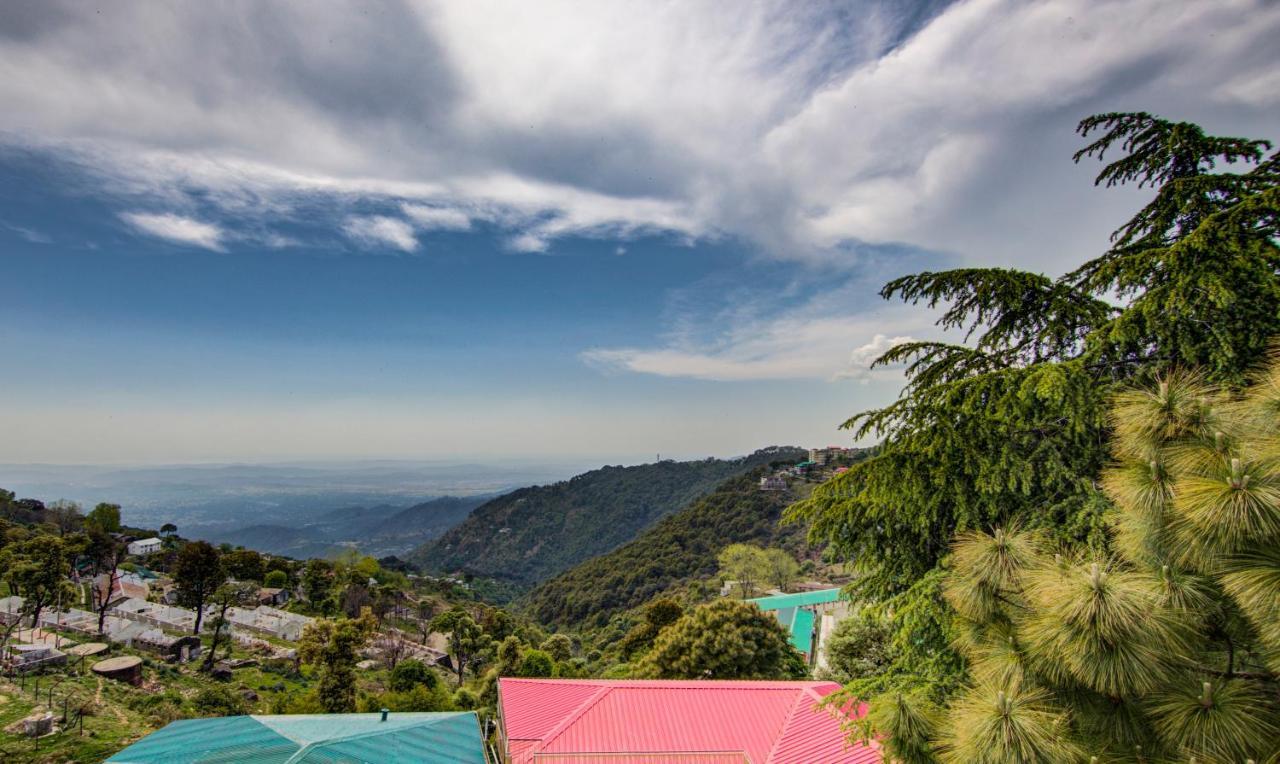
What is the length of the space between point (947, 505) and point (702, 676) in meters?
10.6

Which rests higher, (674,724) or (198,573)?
(674,724)

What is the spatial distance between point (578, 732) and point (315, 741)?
3488 mm

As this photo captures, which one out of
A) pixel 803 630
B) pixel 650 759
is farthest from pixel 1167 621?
pixel 803 630

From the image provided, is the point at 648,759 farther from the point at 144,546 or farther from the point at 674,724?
the point at 144,546

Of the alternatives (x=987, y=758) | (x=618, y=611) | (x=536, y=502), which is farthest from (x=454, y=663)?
(x=536, y=502)

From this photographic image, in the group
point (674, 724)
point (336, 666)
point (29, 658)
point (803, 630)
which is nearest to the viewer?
point (674, 724)

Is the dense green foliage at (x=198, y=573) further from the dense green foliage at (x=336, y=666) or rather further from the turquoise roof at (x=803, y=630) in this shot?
the turquoise roof at (x=803, y=630)

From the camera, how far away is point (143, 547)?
39.2 metres

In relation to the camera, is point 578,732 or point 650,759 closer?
point 650,759

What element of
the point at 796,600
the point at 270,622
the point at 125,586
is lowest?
the point at 796,600

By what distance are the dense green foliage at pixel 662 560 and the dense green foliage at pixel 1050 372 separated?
4236 centimetres

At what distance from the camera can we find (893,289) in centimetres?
644

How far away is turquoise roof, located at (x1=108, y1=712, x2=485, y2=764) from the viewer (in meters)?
6.21

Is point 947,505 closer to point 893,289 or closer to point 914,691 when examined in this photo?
point 914,691
